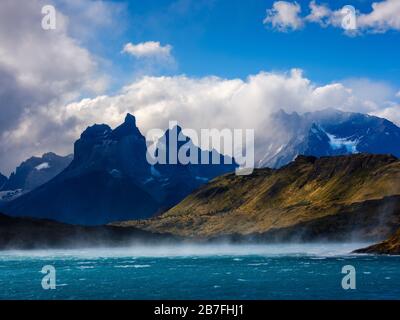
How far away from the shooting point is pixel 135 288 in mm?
114125

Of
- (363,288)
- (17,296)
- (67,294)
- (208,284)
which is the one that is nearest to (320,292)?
(363,288)

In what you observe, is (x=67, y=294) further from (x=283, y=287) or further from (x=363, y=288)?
(x=363, y=288)

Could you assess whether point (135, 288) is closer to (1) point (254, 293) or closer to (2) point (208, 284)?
(2) point (208, 284)

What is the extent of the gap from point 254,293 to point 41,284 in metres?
50.4

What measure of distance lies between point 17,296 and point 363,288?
6328cm

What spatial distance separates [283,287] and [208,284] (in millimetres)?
16818

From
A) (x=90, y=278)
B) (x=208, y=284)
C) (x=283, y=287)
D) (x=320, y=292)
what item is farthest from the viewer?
(x=90, y=278)

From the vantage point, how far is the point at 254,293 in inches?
4045
